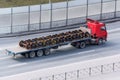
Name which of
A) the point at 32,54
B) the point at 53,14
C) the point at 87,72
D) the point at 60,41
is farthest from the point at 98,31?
the point at 87,72

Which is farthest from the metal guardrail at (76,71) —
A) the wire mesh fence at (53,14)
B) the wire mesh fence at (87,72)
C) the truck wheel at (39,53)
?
the wire mesh fence at (53,14)

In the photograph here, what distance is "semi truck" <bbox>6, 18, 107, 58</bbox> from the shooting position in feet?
188

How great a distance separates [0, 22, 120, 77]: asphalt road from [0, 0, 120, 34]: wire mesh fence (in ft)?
6.70

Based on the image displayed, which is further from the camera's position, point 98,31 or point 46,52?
point 98,31

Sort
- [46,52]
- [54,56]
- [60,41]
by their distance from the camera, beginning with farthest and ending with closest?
[60,41]
[54,56]
[46,52]

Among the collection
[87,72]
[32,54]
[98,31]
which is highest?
[98,31]

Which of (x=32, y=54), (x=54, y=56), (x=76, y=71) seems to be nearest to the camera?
(x=76, y=71)

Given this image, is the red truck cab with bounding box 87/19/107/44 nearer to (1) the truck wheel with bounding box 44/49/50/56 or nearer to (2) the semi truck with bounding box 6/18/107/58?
(2) the semi truck with bounding box 6/18/107/58

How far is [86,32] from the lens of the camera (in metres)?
61.3

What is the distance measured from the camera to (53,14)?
68.6m

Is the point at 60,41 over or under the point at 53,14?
under

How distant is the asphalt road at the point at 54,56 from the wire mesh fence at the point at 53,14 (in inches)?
80.5

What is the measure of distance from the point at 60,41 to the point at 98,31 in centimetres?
517

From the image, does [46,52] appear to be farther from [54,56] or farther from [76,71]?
[76,71]
